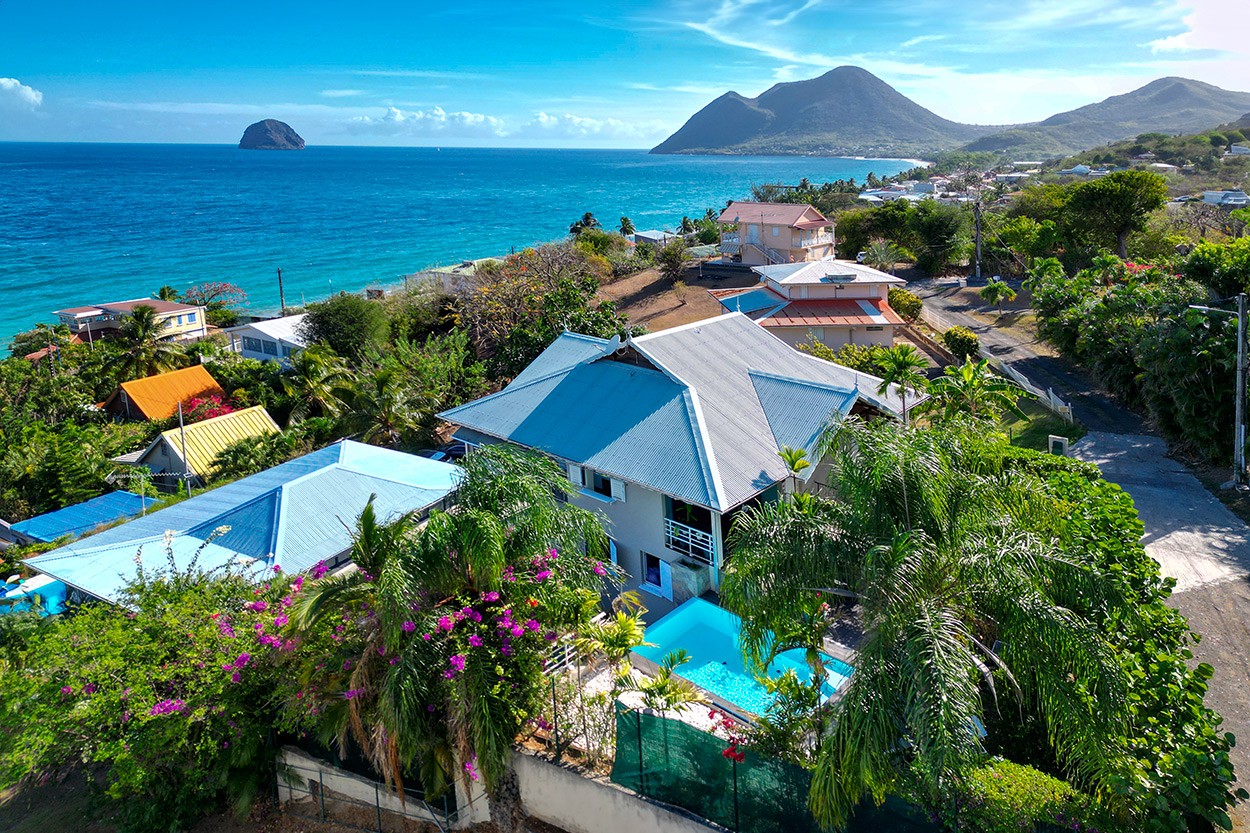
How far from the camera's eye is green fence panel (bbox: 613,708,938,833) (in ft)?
32.3

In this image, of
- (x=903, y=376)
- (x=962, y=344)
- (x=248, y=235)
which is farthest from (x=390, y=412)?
(x=248, y=235)

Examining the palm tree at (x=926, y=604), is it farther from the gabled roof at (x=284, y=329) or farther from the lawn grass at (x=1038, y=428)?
the gabled roof at (x=284, y=329)

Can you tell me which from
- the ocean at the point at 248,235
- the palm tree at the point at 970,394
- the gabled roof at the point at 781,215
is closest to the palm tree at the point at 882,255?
the gabled roof at the point at 781,215

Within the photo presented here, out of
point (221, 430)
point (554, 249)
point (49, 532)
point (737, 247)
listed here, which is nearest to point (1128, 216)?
point (737, 247)

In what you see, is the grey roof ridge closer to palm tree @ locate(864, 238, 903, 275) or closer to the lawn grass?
the lawn grass

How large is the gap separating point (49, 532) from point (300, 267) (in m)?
83.9

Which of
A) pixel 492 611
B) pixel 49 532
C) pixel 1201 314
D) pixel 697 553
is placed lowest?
pixel 49 532

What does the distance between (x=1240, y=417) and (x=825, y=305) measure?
69.1 ft

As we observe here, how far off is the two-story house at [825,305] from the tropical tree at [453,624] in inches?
1086

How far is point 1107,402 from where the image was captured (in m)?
31.9

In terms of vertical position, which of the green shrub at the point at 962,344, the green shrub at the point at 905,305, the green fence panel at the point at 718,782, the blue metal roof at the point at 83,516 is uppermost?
the green shrub at the point at 905,305

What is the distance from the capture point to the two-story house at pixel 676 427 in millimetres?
19375

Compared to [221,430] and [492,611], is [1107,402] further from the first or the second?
[221,430]

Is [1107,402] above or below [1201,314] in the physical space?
below
